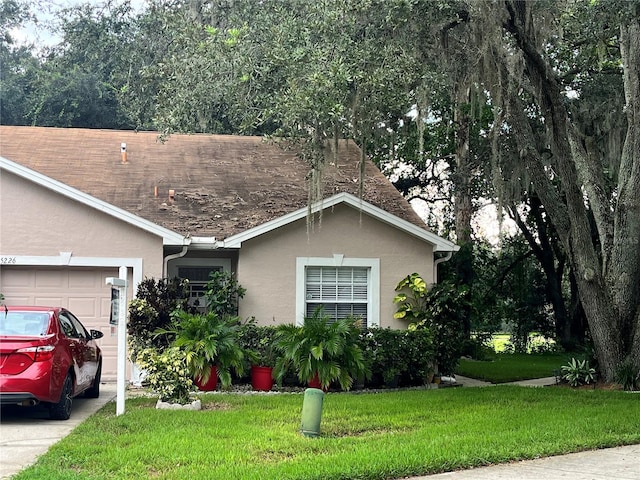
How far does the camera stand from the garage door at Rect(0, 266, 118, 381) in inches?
523

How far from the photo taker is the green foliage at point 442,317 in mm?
13445

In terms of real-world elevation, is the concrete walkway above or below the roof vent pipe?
below

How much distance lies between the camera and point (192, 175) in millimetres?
16297

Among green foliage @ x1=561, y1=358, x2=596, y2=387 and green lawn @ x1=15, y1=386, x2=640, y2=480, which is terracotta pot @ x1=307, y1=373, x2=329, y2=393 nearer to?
green lawn @ x1=15, y1=386, x2=640, y2=480

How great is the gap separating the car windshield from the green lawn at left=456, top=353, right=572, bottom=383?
30.8 feet

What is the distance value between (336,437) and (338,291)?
6.02 meters

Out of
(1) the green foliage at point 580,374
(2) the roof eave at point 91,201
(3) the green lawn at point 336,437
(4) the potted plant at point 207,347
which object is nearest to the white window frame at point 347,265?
(4) the potted plant at point 207,347

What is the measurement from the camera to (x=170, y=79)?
14109mm

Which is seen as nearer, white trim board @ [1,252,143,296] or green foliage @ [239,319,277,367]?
green foliage @ [239,319,277,367]

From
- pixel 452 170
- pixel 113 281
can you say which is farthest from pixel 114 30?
pixel 113 281

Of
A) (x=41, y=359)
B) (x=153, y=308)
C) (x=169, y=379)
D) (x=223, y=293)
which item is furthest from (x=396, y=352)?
(x=41, y=359)

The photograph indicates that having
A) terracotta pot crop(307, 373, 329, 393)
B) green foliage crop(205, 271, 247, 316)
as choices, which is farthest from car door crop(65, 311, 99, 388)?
terracotta pot crop(307, 373, 329, 393)

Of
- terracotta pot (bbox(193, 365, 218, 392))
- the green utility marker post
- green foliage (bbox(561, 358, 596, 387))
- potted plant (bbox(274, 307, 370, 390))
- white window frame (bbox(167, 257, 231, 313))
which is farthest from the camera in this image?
white window frame (bbox(167, 257, 231, 313))

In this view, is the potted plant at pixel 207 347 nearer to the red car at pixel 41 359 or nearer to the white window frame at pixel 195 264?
the red car at pixel 41 359
